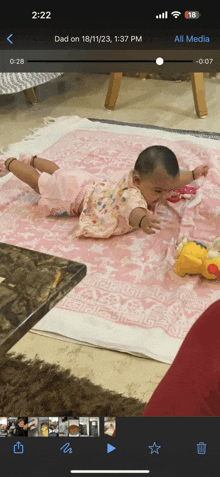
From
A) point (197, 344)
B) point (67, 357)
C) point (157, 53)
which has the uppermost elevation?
point (157, 53)

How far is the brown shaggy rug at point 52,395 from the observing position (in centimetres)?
87

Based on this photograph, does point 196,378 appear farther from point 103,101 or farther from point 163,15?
point 103,101

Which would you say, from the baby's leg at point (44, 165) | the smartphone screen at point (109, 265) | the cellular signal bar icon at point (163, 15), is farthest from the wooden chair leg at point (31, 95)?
the cellular signal bar icon at point (163, 15)

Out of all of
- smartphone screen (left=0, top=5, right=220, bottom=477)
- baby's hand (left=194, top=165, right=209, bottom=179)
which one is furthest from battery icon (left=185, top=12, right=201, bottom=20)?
baby's hand (left=194, top=165, right=209, bottom=179)

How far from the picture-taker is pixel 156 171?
4.16ft

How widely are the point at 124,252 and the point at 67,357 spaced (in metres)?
0.38

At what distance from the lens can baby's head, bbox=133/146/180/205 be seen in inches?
49.9

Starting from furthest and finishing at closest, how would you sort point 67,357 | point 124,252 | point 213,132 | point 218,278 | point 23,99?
point 23,99
point 213,132
point 124,252
point 218,278
point 67,357

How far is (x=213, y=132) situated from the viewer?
1.92 meters

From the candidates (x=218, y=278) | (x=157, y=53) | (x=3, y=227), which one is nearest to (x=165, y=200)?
(x=218, y=278)

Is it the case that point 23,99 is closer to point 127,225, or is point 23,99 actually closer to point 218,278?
point 127,225

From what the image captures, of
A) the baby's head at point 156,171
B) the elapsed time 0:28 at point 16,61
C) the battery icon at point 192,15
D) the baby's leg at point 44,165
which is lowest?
the baby's leg at point 44,165

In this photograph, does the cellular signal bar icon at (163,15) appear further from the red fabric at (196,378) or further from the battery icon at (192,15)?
the red fabric at (196,378)

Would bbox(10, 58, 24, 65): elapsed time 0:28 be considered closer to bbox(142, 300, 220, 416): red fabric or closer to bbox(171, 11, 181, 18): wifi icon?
bbox(171, 11, 181, 18): wifi icon
